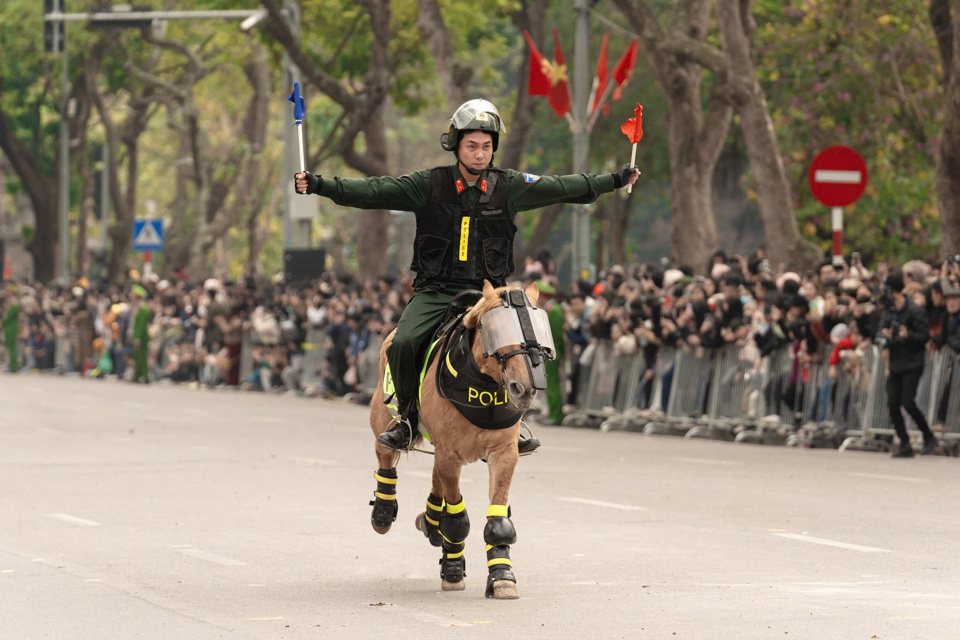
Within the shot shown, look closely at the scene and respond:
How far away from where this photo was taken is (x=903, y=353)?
1798cm

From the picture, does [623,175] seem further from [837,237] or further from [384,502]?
[837,237]

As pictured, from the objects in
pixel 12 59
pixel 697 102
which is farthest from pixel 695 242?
pixel 12 59

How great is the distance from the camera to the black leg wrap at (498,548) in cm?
887

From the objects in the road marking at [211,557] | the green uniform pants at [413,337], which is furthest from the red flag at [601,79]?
the green uniform pants at [413,337]

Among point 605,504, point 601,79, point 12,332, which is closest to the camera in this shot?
point 605,504

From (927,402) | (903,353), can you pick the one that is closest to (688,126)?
(927,402)

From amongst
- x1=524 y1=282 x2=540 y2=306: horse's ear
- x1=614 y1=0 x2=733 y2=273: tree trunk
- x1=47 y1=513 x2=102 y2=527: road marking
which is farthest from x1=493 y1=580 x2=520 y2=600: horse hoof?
x1=614 y1=0 x2=733 y2=273: tree trunk

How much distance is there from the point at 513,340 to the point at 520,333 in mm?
52

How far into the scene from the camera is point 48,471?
16.4m

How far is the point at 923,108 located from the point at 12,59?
25721mm

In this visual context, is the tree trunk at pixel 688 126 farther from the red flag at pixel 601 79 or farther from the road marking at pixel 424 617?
the road marking at pixel 424 617

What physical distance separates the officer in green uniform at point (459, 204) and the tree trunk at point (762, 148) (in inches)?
628

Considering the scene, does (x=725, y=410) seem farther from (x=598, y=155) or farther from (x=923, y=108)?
(x=598, y=155)

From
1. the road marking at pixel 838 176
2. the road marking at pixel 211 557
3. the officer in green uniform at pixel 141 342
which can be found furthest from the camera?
the officer in green uniform at pixel 141 342
